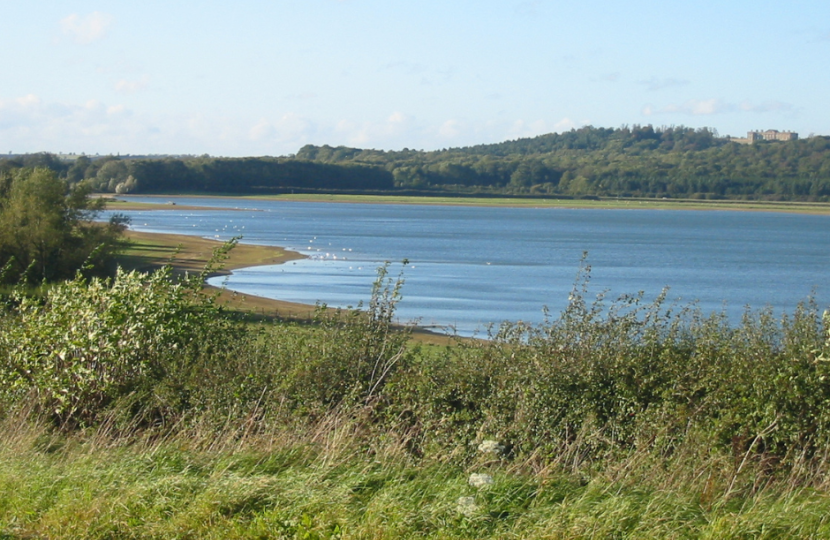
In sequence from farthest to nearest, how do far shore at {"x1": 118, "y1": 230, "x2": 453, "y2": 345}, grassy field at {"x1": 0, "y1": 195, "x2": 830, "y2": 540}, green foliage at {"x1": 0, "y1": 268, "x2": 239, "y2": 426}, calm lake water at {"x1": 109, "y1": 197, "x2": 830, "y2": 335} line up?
calm lake water at {"x1": 109, "y1": 197, "x2": 830, "y2": 335}, far shore at {"x1": 118, "y1": 230, "x2": 453, "y2": 345}, green foliage at {"x1": 0, "y1": 268, "x2": 239, "y2": 426}, grassy field at {"x1": 0, "y1": 195, "x2": 830, "y2": 540}

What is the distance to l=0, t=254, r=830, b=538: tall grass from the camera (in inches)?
257

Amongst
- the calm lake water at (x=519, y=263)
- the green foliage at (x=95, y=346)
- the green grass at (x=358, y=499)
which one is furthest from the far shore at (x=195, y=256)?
the green grass at (x=358, y=499)

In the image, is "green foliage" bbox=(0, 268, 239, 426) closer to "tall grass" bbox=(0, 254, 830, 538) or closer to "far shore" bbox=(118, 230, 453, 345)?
"tall grass" bbox=(0, 254, 830, 538)

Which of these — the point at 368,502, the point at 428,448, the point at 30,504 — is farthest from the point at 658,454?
the point at 30,504

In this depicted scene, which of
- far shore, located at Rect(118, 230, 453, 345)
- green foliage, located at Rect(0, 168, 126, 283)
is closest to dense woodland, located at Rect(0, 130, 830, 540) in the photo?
far shore, located at Rect(118, 230, 453, 345)

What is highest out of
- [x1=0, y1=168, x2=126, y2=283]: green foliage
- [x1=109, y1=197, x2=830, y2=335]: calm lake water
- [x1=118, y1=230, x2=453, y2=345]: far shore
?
[x1=0, y1=168, x2=126, y2=283]: green foliage

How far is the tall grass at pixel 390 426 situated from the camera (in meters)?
6.53

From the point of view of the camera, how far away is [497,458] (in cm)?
799

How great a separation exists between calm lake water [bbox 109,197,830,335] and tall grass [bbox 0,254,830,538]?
4008 millimetres

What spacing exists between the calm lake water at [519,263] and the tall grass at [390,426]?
401 centimetres

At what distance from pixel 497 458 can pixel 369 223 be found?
11457 centimetres

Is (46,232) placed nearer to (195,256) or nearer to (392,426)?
(195,256)

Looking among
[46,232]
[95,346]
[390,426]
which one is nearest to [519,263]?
[46,232]

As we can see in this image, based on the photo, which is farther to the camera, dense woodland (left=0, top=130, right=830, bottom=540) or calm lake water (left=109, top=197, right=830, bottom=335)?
calm lake water (left=109, top=197, right=830, bottom=335)
